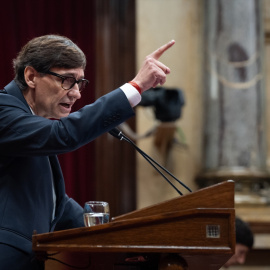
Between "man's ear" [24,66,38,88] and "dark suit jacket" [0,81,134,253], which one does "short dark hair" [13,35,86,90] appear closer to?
"man's ear" [24,66,38,88]

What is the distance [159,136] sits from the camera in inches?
181

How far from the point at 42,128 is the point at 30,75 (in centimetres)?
32

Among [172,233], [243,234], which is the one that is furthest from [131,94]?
[243,234]

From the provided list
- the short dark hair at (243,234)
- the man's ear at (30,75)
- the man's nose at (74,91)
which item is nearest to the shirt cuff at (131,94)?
the man's nose at (74,91)

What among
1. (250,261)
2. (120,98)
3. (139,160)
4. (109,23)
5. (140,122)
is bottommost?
(250,261)

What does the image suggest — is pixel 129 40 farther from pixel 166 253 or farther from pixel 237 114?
pixel 166 253

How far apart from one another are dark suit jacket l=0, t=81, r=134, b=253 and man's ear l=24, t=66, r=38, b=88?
0.42ft

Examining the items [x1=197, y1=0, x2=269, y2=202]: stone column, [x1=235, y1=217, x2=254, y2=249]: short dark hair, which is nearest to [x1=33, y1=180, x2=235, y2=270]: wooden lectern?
[x1=235, y1=217, x2=254, y2=249]: short dark hair

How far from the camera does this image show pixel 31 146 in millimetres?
1720

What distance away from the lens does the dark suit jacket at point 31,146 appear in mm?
1711

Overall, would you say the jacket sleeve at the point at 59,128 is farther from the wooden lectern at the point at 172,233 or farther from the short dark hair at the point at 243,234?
the short dark hair at the point at 243,234

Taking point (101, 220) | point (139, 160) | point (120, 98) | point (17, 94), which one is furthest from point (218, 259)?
point (139, 160)

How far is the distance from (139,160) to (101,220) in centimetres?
306

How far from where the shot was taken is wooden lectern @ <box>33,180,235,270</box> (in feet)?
4.91
